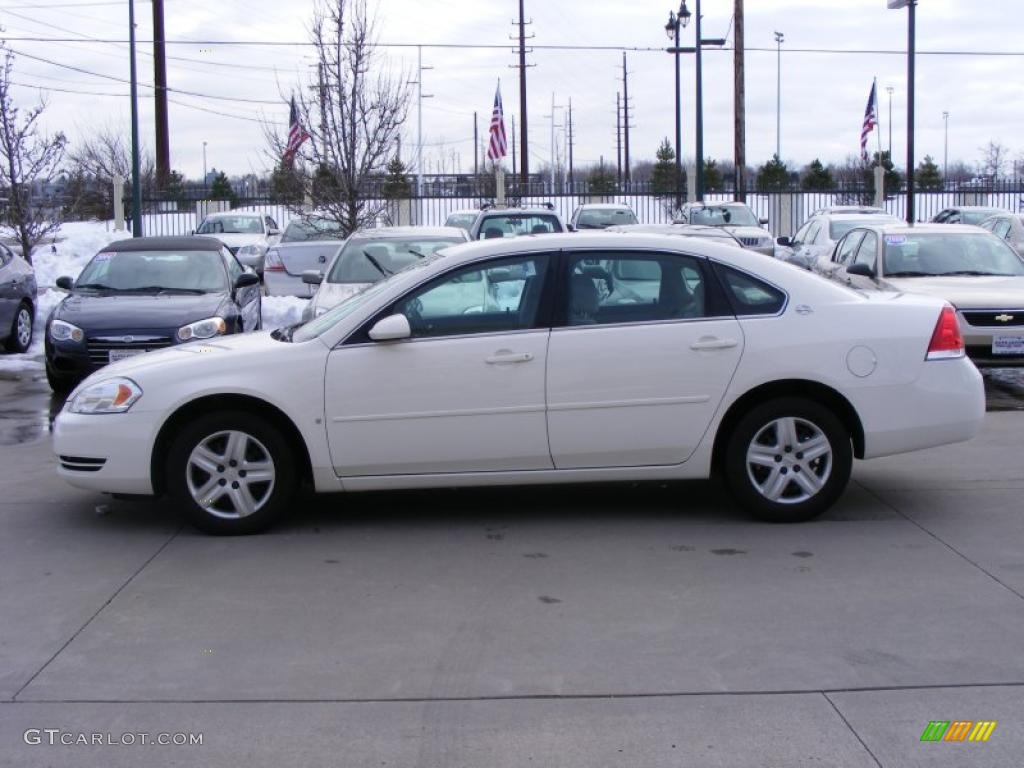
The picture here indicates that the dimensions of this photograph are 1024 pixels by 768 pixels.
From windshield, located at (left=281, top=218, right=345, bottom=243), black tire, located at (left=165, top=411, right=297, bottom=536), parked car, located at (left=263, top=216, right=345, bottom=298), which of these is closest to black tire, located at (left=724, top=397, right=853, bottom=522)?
black tire, located at (left=165, top=411, right=297, bottom=536)

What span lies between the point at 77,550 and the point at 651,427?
3115 mm

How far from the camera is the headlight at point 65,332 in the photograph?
11.1 m

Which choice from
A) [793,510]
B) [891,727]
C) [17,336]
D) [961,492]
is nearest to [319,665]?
[891,727]

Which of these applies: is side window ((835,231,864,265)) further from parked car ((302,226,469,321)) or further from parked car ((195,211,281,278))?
parked car ((195,211,281,278))

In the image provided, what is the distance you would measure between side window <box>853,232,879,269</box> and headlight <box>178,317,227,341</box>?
689cm

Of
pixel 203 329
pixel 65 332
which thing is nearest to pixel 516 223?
pixel 203 329

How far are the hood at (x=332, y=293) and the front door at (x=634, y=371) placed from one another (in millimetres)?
5716

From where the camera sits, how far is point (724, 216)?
2588 cm

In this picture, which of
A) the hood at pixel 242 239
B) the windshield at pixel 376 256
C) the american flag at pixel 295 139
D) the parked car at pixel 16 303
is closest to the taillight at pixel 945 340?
the windshield at pixel 376 256

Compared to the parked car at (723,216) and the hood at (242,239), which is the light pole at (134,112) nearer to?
the hood at (242,239)

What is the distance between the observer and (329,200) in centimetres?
1916

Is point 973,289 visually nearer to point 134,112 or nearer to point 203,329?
point 203,329

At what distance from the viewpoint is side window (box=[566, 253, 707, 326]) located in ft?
22.5

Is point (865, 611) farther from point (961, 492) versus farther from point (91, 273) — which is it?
point (91, 273)
